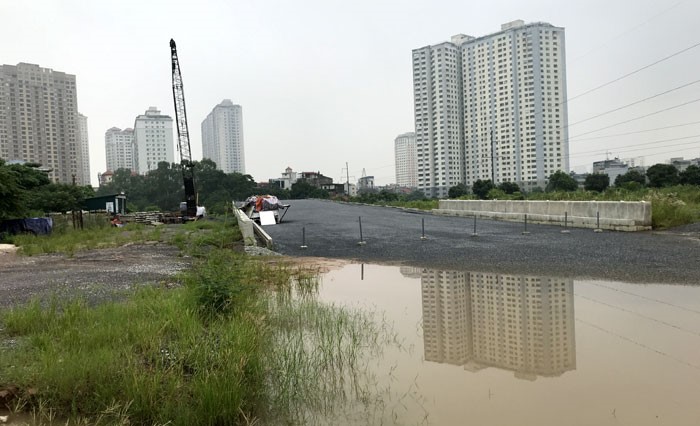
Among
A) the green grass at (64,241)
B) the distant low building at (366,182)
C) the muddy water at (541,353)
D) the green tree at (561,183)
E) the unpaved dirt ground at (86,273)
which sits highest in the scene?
the distant low building at (366,182)

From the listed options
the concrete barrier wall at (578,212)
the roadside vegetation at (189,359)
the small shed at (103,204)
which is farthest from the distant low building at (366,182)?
the roadside vegetation at (189,359)

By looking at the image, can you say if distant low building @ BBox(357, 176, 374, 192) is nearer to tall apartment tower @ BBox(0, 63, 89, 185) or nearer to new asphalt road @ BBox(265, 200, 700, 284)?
tall apartment tower @ BBox(0, 63, 89, 185)

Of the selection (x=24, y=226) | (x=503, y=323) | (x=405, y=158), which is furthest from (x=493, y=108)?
(x=405, y=158)

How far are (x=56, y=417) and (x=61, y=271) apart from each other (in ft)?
36.2

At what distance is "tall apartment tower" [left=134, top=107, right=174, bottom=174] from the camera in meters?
129

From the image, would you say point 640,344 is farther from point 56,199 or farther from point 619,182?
point 56,199

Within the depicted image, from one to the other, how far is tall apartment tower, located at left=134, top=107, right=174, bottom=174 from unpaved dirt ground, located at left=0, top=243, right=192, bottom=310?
117 metres

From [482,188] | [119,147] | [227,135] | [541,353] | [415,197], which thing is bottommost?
[541,353]

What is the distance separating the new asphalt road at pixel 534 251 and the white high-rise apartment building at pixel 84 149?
90.0 meters

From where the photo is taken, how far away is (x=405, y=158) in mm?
144000

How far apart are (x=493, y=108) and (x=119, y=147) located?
11675 cm

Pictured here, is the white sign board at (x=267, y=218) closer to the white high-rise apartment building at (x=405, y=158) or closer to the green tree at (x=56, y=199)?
the green tree at (x=56, y=199)

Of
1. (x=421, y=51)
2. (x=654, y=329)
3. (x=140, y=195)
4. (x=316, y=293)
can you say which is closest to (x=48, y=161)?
(x=140, y=195)

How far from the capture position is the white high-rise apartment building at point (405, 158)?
139250 mm
